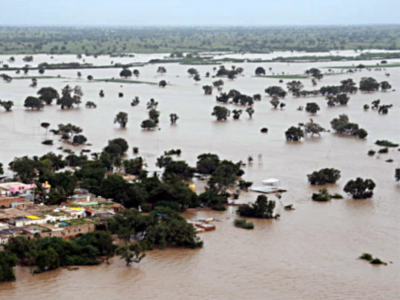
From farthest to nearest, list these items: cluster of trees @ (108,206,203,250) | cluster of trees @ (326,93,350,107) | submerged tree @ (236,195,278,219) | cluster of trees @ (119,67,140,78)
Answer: cluster of trees @ (119,67,140,78)
cluster of trees @ (326,93,350,107)
submerged tree @ (236,195,278,219)
cluster of trees @ (108,206,203,250)

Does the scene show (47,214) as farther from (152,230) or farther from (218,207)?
(218,207)

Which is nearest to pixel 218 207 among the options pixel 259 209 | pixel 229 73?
pixel 259 209

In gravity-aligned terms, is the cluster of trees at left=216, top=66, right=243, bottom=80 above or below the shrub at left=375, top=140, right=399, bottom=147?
above

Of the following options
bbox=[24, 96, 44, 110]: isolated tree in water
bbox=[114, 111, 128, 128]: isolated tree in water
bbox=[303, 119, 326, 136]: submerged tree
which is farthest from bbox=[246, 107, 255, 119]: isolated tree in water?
bbox=[24, 96, 44, 110]: isolated tree in water

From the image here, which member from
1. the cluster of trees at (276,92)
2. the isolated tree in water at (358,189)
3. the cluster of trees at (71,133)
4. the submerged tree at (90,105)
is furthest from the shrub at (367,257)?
the cluster of trees at (276,92)

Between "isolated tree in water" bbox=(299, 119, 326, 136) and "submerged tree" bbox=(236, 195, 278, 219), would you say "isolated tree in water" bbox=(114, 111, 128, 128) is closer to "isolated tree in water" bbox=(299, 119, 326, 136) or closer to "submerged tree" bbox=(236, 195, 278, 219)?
"isolated tree in water" bbox=(299, 119, 326, 136)

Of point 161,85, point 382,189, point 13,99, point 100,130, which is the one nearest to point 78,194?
point 382,189

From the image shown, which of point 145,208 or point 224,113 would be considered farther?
point 224,113

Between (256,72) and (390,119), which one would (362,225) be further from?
(256,72)

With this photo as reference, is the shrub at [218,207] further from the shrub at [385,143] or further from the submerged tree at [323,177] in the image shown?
the shrub at [385,143]

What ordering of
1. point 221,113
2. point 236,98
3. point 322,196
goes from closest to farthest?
point 322,196
point 221,113
point 236,98
